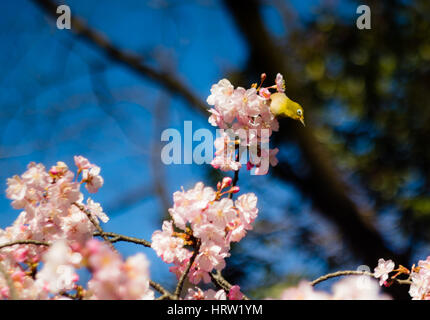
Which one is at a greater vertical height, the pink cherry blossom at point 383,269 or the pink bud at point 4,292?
the pink cherry blossom at point 383,269

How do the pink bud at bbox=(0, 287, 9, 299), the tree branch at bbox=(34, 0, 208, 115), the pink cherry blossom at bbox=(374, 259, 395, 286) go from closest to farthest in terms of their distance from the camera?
1. the pink bud at bbox=(0, 287, 9, 299)
2. the pink cherry blossom at bbox=(374, 259, 395, 286)
3. the tree branch at bbox=(34, 0, 208, 115)

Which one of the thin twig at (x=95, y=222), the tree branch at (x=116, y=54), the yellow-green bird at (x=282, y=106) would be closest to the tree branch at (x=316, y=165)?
the tree branch at (x=116, y=54)

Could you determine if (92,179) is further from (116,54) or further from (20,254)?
(116,54)

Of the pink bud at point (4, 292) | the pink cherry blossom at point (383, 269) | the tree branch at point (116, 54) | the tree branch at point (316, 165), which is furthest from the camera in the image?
the tree branch at point (116, 54)

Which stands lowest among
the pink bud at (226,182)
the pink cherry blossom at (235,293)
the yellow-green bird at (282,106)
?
the pink cherry blossom at (235,293)

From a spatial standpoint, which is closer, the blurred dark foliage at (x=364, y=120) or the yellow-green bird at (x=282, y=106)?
the yellow-green bird at (x=282, y=106)

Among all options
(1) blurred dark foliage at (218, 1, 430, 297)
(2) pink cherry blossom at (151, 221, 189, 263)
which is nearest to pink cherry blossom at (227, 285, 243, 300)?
(2) pink cherry blossom at (151, 221, 189, 263)

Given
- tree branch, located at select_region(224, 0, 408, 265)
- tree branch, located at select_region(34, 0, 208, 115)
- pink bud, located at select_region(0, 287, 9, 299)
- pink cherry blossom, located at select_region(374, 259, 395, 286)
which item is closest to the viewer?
pink bud, located at select_region(0, 287, 9, 299)

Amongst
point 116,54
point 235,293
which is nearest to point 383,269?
point 235,293

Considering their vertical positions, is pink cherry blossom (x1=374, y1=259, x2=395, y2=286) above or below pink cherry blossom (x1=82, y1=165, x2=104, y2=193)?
below

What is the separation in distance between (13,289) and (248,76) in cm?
179

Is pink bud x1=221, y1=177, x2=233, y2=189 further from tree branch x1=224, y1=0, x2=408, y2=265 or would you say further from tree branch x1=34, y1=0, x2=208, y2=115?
tree branch x1=34, y1=0, x2=208, y2=115

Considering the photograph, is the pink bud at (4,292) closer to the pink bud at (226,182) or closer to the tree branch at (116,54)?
the pink bud at (226,182)
